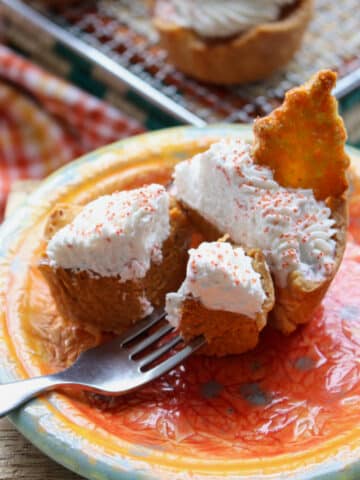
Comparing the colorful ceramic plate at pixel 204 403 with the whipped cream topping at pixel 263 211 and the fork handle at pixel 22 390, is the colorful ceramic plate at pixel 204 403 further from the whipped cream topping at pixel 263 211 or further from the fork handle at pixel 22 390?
the whipped cream topping at pixel 263 211

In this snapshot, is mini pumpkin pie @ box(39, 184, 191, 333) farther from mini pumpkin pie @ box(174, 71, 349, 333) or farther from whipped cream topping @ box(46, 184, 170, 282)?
mini pumpkin pie @ box(174, 71, 349, 333)

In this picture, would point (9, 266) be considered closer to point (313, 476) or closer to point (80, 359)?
point (80, 359)

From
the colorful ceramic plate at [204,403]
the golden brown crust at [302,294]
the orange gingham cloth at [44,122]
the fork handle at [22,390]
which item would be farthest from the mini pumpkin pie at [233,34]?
the fork handle at [22,390]

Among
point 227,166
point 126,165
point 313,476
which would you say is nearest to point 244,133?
point 126,165

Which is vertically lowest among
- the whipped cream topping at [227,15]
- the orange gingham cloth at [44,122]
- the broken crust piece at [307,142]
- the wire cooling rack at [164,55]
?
the orange gingham cloth at [44,122]

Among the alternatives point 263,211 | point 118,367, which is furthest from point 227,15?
point 118,367

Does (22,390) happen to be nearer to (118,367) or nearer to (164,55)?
(118,367)

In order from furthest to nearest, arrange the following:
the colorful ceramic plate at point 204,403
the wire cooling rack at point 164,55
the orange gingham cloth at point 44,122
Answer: the orange gingham cloth at point 44,122
the wire cooling rack at point 164,55
the colorful ceramic plate at point 204,403
